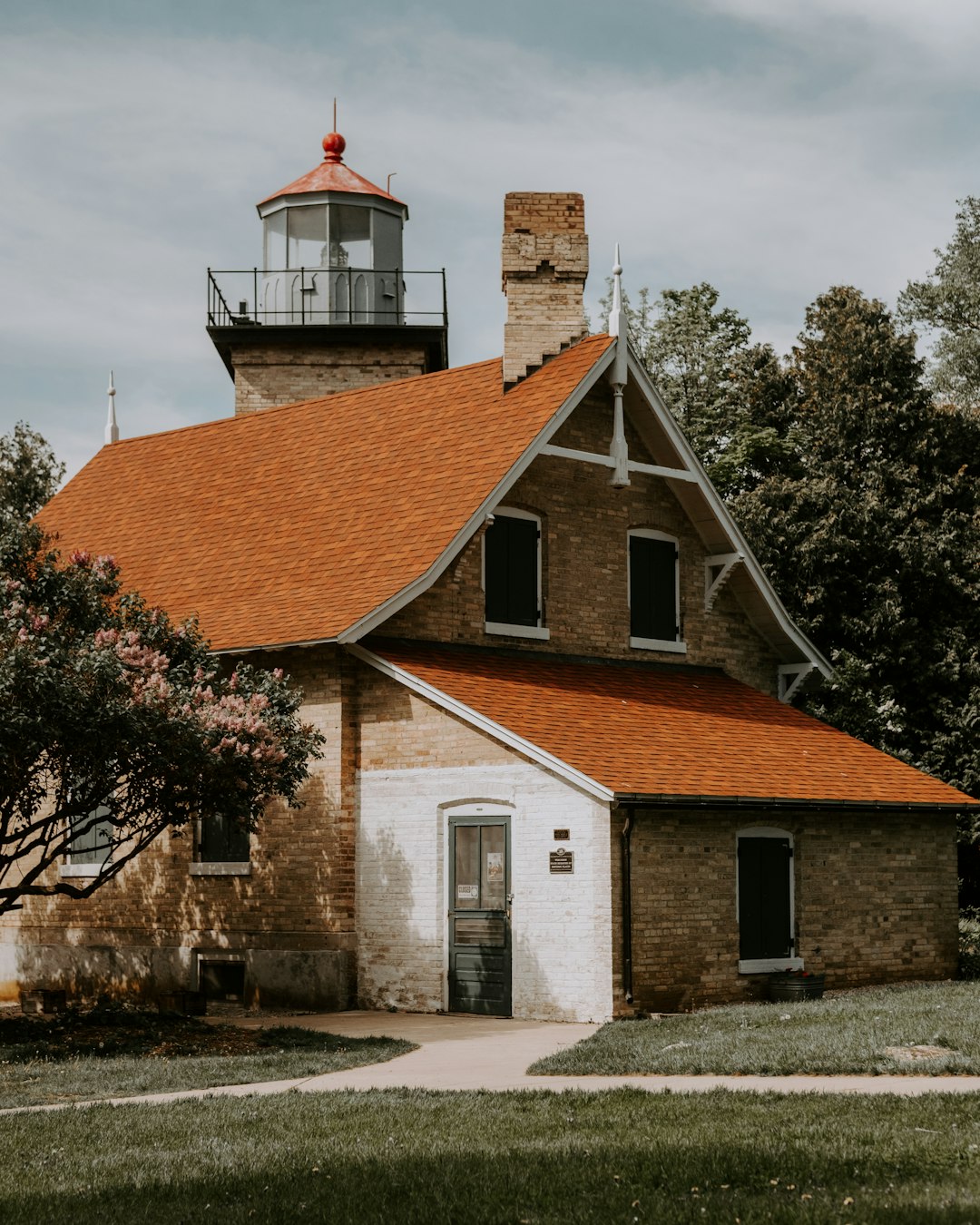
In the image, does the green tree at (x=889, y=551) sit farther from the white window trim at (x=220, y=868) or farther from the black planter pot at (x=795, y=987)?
the white window trim at (x=220, y=868)

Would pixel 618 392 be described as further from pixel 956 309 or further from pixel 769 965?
pixel 956 309

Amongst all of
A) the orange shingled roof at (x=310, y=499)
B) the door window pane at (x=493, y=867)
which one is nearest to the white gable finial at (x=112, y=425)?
the orange shingled roof at (x=310, y=499)

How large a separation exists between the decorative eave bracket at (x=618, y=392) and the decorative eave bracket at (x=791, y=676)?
175 inches

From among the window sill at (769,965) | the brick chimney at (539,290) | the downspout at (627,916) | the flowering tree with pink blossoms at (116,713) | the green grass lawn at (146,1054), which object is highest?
the brick chimney at (539,290)

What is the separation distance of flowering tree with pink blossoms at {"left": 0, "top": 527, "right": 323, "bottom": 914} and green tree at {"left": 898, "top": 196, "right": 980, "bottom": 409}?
103ft

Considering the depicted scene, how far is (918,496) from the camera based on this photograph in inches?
1236

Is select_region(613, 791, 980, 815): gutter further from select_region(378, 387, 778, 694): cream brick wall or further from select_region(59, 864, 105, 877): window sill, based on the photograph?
select_region(59, 864, 105, 877): window sill

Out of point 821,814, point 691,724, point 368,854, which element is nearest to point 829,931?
point 821,814

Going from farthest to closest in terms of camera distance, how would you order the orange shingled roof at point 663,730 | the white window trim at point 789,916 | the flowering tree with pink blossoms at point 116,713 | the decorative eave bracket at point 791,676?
the decorative eave bracket at point 791,676, the white window trim at point 789,916, the orange shingled roof at point 663,730, the flowering tree with pink blossoms at point 116,713

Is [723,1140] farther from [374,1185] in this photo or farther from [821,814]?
[821,814]

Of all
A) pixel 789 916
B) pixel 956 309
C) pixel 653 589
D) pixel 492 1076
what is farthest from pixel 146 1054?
pixel 956 309

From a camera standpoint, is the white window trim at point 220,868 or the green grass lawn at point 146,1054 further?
the white window trim at point 220,868

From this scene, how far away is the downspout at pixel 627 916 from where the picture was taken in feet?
59.2

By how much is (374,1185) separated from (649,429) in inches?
653
